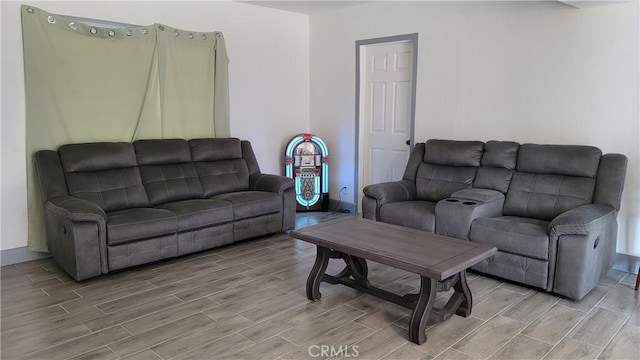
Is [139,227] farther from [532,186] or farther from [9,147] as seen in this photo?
[532,186]

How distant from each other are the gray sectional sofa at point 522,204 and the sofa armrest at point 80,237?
2.36 metres

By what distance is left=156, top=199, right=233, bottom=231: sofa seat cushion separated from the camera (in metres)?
4.07

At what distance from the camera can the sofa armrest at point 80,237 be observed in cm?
346

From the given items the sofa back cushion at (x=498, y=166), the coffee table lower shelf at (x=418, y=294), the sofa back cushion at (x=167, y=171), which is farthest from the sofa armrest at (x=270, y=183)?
the sofa back cushion at (x=498, y=166)

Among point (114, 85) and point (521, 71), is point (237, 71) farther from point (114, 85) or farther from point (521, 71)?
point (521, 71)

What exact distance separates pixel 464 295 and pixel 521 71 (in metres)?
2.44

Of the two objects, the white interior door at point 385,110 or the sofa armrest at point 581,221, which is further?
the white interior door at point 385,110

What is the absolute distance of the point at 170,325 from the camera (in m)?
2.92

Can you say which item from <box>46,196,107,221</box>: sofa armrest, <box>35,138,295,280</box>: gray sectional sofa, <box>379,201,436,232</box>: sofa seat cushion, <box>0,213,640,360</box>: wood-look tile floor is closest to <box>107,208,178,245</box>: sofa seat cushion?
<box>35,138,295,280</box>: gray sectional sofa

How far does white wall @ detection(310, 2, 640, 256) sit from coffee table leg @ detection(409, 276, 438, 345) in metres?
2.24

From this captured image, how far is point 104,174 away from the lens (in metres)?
4.21

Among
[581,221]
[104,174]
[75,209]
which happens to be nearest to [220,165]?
[104,174]

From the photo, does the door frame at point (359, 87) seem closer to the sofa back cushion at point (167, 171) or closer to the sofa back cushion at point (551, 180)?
the sofa back cushion at point (551, 180)

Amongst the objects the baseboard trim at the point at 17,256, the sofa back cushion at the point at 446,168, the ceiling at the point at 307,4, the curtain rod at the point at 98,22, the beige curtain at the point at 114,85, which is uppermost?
the ceiling at the point at 307,4
